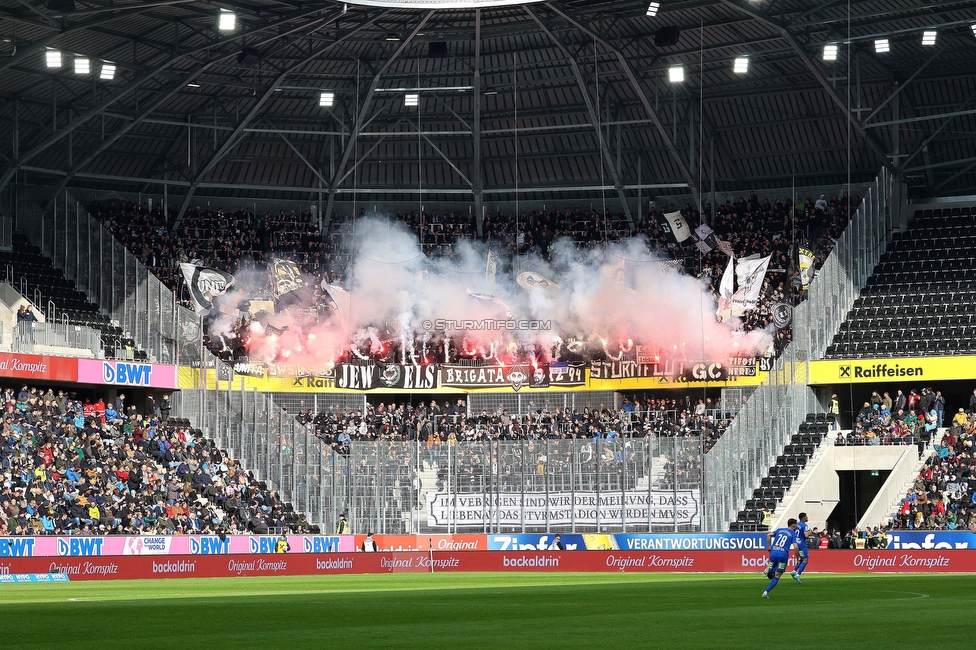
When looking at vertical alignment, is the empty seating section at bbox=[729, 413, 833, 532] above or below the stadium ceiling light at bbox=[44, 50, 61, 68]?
below

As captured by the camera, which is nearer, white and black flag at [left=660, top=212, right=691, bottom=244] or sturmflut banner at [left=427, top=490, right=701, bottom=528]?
sturmflut banner at [left=427, top=490, right=701, bottom=528]

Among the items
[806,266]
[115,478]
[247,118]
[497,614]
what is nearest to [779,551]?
[497,614]

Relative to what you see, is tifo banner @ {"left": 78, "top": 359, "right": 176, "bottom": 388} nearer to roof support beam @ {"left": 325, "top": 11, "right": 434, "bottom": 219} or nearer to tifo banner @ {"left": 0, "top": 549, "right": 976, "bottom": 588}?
roof support beam @ {"left": 325, "top": 11, "right": 434, "bottom": 219}

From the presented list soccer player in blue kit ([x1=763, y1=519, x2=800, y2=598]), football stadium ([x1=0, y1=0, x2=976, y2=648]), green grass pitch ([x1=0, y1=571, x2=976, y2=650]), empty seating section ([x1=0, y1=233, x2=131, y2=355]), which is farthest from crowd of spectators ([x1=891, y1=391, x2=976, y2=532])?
empty seating section ([x1=0, y1=233, x2=131, y2=355])

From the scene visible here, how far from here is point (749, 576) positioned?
1481 inches

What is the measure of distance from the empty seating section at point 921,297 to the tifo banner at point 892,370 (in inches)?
17.2

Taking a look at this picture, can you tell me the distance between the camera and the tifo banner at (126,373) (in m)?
50.7

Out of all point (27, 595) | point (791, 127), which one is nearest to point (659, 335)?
point (791, 127)

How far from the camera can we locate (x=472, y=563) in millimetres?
42344

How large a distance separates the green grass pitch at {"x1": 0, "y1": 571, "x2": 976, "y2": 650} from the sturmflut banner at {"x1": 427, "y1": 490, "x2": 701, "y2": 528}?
34.5 ft

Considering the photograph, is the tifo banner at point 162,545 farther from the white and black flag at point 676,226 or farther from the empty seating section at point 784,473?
the white and black flag at point 676,226

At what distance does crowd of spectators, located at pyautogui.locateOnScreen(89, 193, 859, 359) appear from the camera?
189 feet

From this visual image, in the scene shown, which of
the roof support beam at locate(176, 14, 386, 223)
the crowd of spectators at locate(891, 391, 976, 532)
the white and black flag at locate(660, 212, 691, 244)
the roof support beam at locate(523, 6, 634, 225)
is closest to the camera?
the crowd of spectators at locate(891, 391, 976, 532)

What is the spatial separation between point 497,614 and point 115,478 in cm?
2648
